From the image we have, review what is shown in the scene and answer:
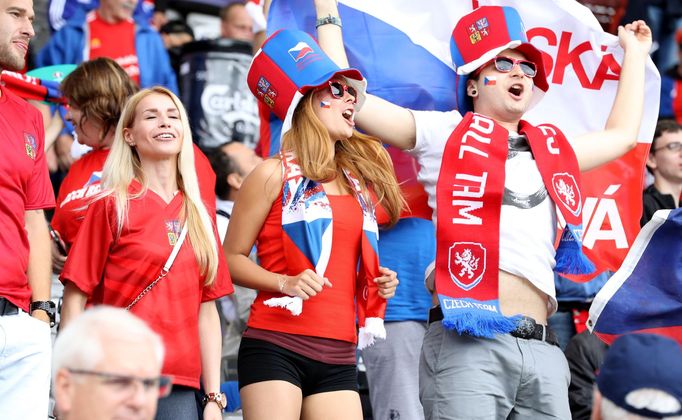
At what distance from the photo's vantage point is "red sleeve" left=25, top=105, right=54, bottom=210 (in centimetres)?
473

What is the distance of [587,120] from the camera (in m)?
6.02

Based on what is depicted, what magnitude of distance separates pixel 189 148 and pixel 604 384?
91.9 inches

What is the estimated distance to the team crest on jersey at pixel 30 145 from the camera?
4695mm

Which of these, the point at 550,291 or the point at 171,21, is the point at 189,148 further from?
the point at 171,21

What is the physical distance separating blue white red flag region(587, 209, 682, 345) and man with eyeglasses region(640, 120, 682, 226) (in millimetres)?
1925

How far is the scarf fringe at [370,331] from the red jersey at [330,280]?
0.08 metres

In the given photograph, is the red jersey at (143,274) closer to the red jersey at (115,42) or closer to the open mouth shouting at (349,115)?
the open mouth shouting at (349,115)

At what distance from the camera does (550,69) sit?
6039 millimetres

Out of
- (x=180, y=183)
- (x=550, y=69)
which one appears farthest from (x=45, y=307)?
(x=550, y=69)

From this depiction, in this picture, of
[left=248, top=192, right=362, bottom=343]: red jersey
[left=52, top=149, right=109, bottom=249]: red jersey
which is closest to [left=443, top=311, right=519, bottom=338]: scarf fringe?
[left=248, top=192, right=362, bottom=343]: red jersey

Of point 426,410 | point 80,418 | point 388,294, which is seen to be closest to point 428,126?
point 388,294

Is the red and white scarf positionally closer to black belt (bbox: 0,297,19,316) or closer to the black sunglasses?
the black sunglasses

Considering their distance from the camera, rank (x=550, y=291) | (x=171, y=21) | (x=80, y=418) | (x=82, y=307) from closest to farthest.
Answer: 1. (x=80, y=418)
2. (x=82, y=307)
3. (x=550, y=291)
4. (x=171, y=21)

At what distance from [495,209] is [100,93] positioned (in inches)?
74.0
